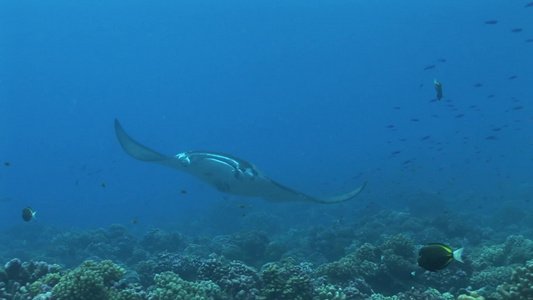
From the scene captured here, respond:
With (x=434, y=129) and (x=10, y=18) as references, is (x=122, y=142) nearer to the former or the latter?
(x=10, y=18)

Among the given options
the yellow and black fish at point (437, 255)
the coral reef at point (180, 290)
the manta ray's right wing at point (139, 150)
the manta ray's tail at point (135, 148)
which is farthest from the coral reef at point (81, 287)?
the manta ray's tail at point (135, 148)

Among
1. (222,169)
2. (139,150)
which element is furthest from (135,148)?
(222,169)

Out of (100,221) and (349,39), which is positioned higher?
(349,39)

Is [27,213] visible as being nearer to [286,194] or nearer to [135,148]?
[135,148]

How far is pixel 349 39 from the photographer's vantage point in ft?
396

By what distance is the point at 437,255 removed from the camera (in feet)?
14.5

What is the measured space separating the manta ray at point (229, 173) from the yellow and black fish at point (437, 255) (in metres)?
5.17

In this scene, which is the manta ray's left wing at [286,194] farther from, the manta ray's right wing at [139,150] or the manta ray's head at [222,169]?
the manta ray's right wing at [139,150]

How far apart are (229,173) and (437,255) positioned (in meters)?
6.65

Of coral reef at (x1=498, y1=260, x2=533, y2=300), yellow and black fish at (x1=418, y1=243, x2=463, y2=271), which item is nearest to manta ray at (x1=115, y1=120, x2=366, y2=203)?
coral reef at (x1=498, y1=260, x2=533, y2=300)

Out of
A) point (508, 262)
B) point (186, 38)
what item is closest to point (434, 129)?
point (186, 38)

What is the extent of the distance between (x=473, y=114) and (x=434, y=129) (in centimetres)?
1520

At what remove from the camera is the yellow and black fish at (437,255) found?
14.5ft

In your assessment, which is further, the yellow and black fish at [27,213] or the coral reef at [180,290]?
the yellow and black fish at [27,213]
